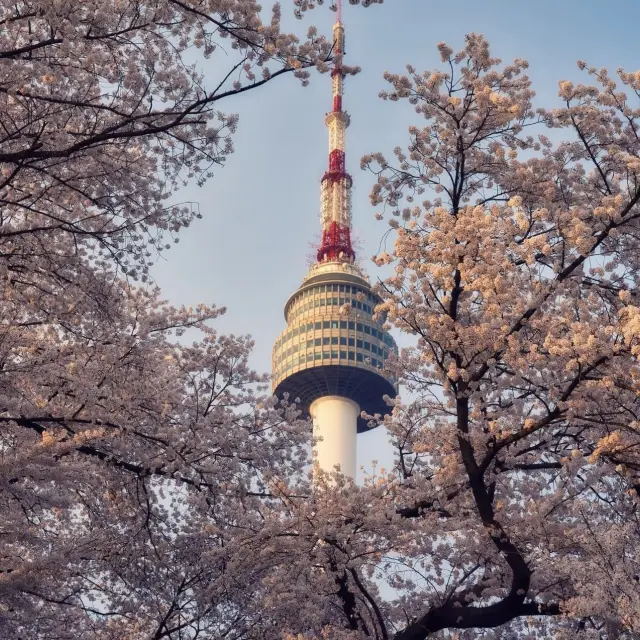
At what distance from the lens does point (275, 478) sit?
44.3 ft

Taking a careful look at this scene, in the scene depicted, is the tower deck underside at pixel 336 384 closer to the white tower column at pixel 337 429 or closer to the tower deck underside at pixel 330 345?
the tower deck underside at pixel 330 345

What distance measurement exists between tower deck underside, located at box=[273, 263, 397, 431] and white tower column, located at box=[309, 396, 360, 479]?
Answer: 1.03 meters

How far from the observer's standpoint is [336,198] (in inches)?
3750

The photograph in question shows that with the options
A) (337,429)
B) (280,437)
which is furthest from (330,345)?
(280,437)

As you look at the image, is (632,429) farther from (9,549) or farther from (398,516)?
(9,549)

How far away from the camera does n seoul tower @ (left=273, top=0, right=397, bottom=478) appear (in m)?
84.8

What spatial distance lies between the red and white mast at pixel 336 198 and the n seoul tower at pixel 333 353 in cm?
16

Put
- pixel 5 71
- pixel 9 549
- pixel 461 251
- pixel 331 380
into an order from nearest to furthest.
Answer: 1. pixel 5 71
2. pixel 461 251
3. pixel 9 549
4. pixel 331 380

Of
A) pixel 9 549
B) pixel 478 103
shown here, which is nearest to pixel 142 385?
pixel 9 549

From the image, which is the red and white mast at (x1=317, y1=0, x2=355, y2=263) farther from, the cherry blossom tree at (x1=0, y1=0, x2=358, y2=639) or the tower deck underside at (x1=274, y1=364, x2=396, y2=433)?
the cherry blossom tree at (x1=0, y1=0, x2=358, y2=639)

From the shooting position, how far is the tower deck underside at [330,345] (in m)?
84.5

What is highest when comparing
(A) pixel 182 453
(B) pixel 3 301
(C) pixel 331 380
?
(C) pixel 331 380

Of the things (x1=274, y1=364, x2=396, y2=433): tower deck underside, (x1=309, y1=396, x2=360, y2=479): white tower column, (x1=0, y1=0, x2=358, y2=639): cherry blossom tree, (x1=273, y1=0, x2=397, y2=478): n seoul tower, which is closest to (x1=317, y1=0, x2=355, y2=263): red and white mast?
(x1=273, y1=0, x2=397, y2=478): n seoul tower

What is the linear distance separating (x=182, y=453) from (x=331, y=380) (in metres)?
74.6
